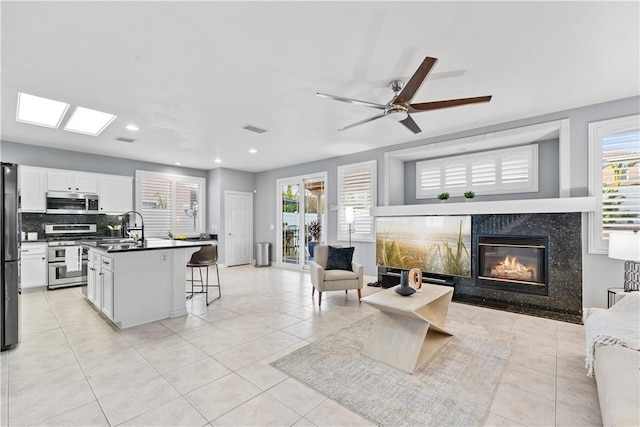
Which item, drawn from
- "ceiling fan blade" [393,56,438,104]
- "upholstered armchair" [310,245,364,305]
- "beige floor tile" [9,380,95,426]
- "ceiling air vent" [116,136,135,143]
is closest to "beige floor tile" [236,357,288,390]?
"beige floor tile" [9,380,95,426]

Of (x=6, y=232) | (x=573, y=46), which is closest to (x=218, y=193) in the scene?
(x=6, y=232)

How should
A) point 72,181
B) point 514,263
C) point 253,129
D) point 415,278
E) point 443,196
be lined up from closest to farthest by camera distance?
point 415,278, point 514,263, point 253,129, point 443,196, point 72,181

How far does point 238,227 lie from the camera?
8414 mm

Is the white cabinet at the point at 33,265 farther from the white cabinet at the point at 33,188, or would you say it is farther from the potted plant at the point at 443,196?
the potted plant at the point at 443,196

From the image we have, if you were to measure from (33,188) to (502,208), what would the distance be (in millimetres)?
7879

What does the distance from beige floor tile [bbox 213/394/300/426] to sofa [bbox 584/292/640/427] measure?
5.51ft

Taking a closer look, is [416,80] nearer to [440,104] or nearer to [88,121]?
[440,104]

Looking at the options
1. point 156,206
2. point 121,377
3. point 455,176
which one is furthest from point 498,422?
point 156,206

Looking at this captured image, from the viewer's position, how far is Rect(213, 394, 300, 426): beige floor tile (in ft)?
6.15

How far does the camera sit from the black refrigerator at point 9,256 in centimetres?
289

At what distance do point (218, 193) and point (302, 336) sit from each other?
5.69m

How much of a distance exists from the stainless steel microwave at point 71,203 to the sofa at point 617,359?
768cm

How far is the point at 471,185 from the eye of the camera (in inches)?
200

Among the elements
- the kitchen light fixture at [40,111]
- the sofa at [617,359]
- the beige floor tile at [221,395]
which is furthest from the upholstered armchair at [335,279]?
the kitchen light fixture at [40,111]
